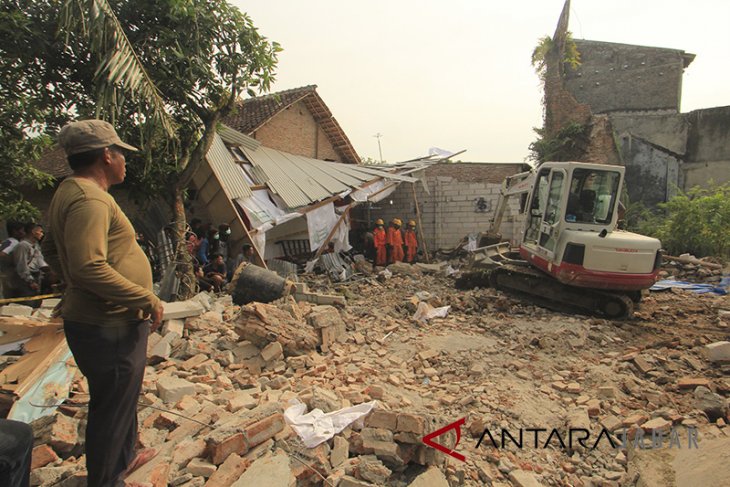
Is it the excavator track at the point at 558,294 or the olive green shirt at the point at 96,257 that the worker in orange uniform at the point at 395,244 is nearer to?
the excavator track at the point at 558,294

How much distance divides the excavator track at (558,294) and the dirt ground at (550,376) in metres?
0.36

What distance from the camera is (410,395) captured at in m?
3.86

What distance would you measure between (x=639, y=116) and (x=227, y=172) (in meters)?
→ 16.8

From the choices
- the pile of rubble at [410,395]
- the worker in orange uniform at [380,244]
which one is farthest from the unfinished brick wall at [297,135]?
the pile of rubble at [410,395]

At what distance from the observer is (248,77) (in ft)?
21.1

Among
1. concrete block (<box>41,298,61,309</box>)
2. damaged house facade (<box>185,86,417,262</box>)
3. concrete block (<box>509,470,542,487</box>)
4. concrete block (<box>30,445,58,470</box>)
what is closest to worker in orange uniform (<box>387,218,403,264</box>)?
damaged house facade (<box>185,86,417,262</box>)

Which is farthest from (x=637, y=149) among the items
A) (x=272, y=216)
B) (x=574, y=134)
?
(x=272, y=216)

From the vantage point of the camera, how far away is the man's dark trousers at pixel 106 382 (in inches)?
69.6

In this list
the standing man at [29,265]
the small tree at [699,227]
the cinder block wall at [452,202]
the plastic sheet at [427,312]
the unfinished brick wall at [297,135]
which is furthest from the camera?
the cinder block wall at [452,202]

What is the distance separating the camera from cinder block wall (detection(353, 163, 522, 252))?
1419 centimetres

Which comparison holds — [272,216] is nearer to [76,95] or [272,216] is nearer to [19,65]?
[76,95]

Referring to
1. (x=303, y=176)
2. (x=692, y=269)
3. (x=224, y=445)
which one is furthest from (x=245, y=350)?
(x=692, y=269)

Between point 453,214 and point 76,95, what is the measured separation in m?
11.6

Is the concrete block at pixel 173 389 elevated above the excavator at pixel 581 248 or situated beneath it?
situated beneath
